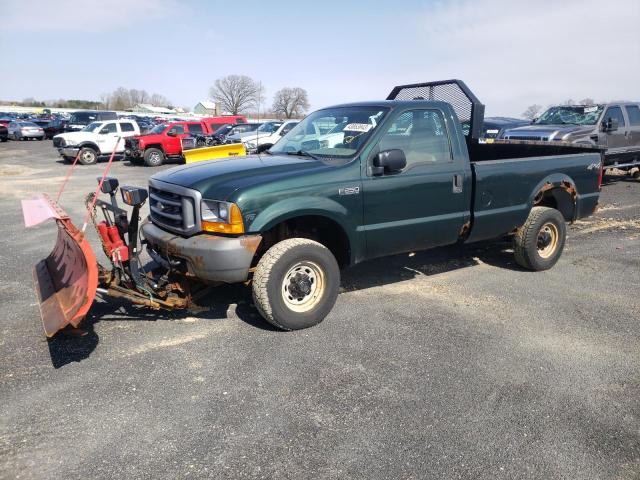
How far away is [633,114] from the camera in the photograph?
12906 mm

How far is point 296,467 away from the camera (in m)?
2.52

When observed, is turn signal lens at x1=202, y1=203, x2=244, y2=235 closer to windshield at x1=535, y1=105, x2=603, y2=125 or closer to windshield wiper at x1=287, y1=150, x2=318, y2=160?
windshield wiper at x1=287, y1=150, x2=318, y2=160

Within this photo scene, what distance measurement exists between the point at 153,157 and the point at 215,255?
58.7ft

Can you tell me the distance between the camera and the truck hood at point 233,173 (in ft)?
12.4

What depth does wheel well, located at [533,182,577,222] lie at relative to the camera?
19.0ft

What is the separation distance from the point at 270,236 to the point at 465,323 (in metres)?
1.96

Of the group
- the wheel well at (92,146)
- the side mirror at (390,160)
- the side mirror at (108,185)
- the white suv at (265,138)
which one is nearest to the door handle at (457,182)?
the side mirror at (390,160)

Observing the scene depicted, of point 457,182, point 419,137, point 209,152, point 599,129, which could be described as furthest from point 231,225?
point 599,129

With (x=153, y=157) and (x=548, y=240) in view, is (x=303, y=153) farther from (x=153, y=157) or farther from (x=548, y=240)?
(x=153, y=157)

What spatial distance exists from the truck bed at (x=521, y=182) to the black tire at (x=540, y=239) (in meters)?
0.17

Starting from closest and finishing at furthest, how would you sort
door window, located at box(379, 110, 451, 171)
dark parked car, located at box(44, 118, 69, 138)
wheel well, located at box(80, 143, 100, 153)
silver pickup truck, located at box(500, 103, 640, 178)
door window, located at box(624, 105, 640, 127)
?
1. door window, located at box(379, 110, 451, 171)
2. silver pickup truck, located at box(500, 103, 640, 178)
3. door window, located at box(624, 105, 640, 127)
4. wheel well, located at box(80, 143, 100, 153)
5. dark parked car, located at box(44, 118, 69, 138)

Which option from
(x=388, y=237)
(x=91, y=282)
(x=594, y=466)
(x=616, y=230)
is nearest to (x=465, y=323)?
(x=388, y=237)

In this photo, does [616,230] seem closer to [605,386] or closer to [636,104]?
[605,386]

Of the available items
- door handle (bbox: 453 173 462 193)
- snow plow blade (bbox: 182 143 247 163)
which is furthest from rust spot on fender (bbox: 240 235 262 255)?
snow plow blade (bbox: 182 143 247 163)
